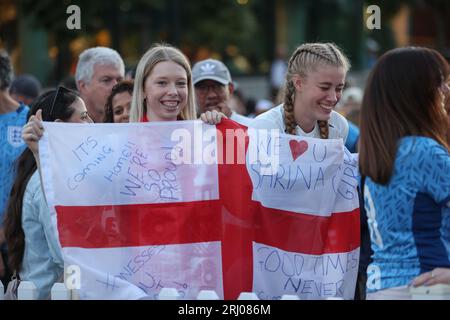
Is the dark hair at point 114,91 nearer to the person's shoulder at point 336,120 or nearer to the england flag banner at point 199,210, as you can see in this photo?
the england flag banner at point 199,210

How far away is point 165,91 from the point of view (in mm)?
4879

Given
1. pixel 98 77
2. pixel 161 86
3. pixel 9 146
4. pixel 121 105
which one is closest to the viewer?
pixel 161 86

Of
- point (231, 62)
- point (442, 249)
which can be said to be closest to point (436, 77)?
point (442, 249)

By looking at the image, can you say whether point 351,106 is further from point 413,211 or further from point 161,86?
point 413,211

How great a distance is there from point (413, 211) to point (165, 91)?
1796 millimetres

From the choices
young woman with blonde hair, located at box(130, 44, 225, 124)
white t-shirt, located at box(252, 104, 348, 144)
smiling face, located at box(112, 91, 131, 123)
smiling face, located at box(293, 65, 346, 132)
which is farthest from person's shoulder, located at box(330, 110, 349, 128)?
smiling face, located at box(112, 91, 131, 123)

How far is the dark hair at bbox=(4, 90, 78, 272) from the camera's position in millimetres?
4816

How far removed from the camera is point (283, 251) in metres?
4.41

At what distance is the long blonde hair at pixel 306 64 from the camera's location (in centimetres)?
476

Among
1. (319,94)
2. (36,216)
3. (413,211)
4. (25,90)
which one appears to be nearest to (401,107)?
(413,211)

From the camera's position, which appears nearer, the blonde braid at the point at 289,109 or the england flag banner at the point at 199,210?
the england flag banner at the point at 199,210

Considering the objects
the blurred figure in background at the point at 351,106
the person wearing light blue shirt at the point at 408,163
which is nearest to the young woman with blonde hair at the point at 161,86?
the person wearing light blue shirt at the point at 408,163

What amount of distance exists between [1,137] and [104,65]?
0.84 m

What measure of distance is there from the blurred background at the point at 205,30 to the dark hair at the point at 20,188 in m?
9.35
